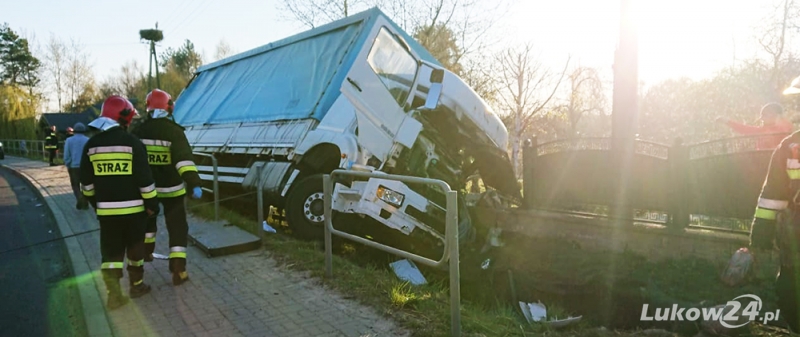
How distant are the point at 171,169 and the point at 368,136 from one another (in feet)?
8.11

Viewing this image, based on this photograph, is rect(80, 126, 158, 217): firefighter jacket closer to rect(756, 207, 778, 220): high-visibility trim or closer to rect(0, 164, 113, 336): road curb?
rect(0, 164, 113, 336): road curb

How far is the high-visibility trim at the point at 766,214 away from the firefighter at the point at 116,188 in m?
4.69

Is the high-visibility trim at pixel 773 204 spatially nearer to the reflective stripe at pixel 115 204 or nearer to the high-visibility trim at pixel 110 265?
the reflective stripe at pixel 115 204

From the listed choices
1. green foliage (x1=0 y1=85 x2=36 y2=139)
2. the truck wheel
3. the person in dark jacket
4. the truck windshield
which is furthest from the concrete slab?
green foliage (x1=0 y1=85 x2=36 y2=139)

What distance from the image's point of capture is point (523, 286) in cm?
610

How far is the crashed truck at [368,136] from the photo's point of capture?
6445 mm

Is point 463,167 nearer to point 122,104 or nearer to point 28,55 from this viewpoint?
point 122,104

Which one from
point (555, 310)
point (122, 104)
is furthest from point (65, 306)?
point (555, 310)

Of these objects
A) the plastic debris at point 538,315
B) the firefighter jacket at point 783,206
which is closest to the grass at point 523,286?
the plastic debris at point 538,315

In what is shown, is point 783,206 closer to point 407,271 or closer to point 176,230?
point 407,271

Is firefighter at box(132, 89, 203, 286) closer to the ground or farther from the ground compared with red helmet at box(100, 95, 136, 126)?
closer to the ground

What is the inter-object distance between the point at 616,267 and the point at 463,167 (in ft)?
8.15

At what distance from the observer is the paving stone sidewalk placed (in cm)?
388

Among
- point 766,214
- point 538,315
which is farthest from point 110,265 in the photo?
point 766,214
